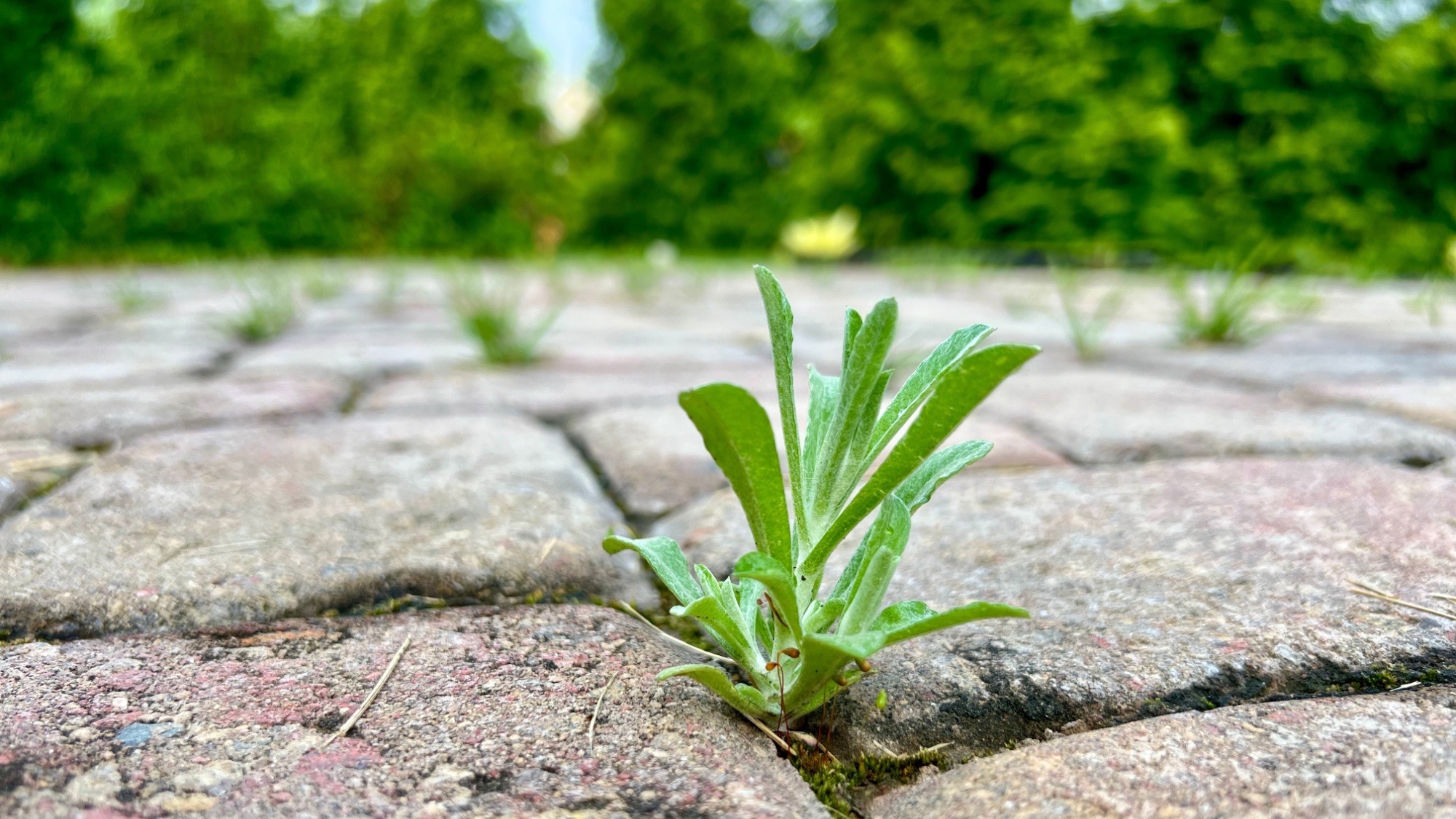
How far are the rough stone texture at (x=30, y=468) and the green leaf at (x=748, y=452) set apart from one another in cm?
72

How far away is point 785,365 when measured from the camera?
528mm

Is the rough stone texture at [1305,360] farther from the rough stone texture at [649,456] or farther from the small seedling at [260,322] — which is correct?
the small seedling at [260,322]

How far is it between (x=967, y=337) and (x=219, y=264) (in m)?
6.23

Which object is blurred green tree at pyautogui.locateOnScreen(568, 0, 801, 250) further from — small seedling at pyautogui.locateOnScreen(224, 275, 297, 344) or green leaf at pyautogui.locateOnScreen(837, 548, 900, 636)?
green leaf at pyautogui.locateOnScreen(837, 548, 900, 636)

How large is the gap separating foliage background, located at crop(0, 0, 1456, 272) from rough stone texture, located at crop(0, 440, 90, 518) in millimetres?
→ 5135

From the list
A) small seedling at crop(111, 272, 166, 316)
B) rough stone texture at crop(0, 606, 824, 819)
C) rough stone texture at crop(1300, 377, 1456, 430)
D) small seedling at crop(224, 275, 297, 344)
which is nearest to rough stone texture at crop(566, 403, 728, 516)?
rough stone texture at crop(0, 606, 824, 819)

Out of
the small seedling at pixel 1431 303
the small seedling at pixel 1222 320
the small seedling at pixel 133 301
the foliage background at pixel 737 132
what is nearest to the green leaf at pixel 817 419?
the small seedling at pixel 1222 320

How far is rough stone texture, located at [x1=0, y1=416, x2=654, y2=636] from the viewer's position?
2.25 feet

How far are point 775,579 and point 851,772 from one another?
13 cm

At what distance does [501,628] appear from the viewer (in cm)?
65

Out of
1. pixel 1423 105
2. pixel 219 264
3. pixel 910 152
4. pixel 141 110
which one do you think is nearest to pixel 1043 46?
pixel 910 152

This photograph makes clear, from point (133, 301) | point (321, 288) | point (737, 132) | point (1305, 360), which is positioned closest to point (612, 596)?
point (1305, 360)

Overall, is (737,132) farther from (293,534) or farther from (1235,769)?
(1235,769)

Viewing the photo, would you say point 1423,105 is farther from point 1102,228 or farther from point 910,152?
point 910,152
